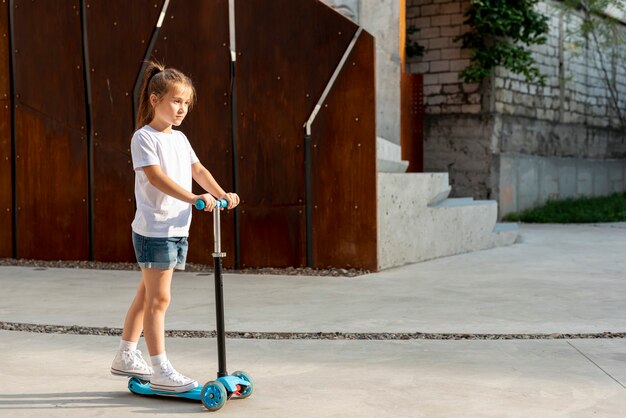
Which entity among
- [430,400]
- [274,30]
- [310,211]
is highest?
[274,30]

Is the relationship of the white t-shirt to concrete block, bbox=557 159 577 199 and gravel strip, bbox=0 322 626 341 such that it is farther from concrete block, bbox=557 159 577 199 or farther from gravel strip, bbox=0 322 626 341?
concrete block, bbox=557 159 577 199

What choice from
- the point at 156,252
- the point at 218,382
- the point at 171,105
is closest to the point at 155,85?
the point at 171,105

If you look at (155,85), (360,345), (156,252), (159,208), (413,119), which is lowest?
(360,345)

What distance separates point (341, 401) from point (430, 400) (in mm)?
356

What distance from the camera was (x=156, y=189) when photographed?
3.64 m

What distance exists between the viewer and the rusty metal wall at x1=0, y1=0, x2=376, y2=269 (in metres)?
7.90

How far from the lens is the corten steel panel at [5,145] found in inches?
355

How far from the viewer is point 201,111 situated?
8266 mm

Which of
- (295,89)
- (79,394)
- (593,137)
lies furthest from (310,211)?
(593,137)

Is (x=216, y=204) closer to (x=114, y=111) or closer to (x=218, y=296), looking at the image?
(x=218, y=296)

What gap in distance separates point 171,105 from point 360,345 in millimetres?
1812

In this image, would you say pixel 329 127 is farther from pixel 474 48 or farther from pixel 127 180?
pixel 474 48

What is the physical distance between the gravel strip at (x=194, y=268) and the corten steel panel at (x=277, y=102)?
11 centimetres

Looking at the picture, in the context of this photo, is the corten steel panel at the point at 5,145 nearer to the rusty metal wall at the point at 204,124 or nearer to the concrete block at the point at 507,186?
the rusty metal wall at the point at 204,124
